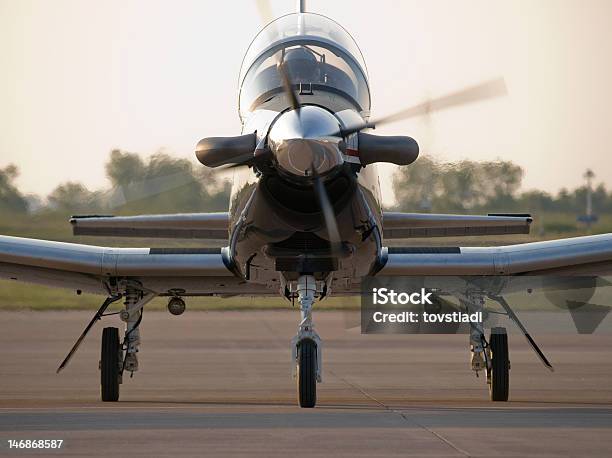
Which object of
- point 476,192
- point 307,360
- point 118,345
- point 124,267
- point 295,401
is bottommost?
point 295,401

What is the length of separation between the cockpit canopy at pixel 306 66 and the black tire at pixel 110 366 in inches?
116

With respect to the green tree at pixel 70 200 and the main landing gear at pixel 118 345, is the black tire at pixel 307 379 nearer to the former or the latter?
the main landing gear at pixel 118 345

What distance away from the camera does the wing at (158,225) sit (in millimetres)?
13750

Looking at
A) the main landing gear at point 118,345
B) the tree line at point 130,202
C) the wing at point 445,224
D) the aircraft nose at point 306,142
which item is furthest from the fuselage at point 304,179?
the tree line at point 130,202

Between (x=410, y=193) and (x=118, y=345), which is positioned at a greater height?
(x=410, y=193)

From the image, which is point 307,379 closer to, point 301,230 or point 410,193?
point 301,230

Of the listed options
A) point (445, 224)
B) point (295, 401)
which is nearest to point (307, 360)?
point (295, 401)

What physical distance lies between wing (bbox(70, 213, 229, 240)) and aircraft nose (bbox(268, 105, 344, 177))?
321 centimetres

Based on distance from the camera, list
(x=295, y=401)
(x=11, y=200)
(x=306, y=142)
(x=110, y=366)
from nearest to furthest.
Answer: (x=306, y=142) → (x=295, y=401) → (x=110, y=366) → (x=11, y=200)

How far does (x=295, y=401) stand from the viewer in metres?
12.7

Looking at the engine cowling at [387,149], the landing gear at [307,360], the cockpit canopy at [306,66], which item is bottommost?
the landing gear at [307,360]

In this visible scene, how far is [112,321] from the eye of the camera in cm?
3061

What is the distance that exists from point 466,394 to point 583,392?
1226 mm

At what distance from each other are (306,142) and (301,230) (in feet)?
4.16
